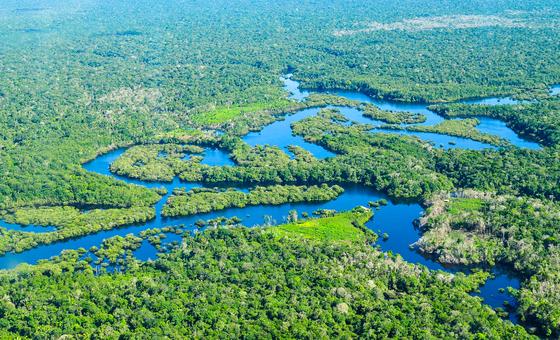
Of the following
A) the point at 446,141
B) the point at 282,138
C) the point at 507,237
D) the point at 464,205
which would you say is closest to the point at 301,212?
the point at 464,205

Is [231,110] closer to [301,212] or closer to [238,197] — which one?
[238,197]

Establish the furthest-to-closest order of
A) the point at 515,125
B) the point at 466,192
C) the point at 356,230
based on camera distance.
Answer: the point at 515,125, the point at 466,192, the point at 356,230

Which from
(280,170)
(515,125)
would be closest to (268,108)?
(280,170)

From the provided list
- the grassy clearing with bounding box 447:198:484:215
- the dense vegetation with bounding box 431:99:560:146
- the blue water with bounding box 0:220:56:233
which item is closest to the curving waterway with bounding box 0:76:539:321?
the blue water with bounding box 0:220:56:233

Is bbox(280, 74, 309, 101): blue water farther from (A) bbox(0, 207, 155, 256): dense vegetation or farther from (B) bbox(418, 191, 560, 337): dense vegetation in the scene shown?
(A) bbox(0, 207, 155, 256): dense vegetation

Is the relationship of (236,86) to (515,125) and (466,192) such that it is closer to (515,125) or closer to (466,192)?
(515,125)
